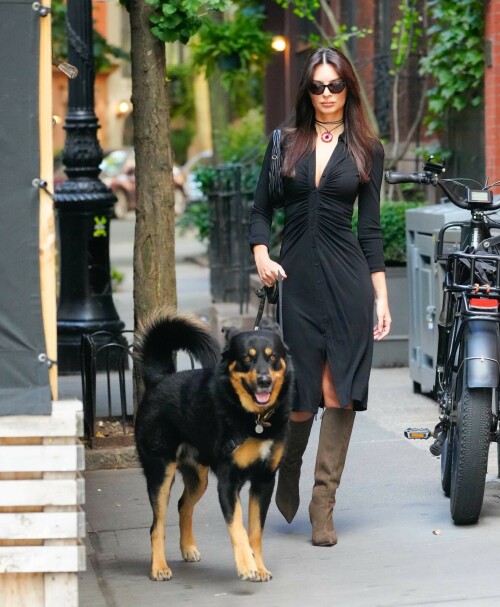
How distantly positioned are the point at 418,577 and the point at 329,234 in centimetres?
149

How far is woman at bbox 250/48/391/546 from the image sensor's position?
224 inches

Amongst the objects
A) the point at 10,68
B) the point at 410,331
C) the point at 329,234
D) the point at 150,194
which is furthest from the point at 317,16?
the point at 10,68

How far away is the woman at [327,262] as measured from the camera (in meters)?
5.68

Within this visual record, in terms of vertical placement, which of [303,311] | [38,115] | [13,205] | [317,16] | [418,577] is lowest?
[418,577]

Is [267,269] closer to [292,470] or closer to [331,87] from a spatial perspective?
[331,87]

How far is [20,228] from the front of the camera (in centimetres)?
428

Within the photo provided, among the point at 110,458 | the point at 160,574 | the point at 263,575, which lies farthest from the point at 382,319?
the point at 110,458

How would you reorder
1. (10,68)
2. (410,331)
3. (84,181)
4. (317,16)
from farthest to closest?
(317,16) → (84,181) → (410,331) → (10,68)

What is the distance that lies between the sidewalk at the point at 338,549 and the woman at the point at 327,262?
0.30 meters

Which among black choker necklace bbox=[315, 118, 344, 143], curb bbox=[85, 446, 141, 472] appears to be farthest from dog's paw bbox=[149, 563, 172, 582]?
curb bbox=[85, 446, 141, 472]

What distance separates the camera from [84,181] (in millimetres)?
10625

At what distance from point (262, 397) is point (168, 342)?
30.8 inches

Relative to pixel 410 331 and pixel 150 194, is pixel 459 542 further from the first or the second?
pixel 410 331

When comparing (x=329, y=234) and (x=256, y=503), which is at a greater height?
(x=329, y=234)
